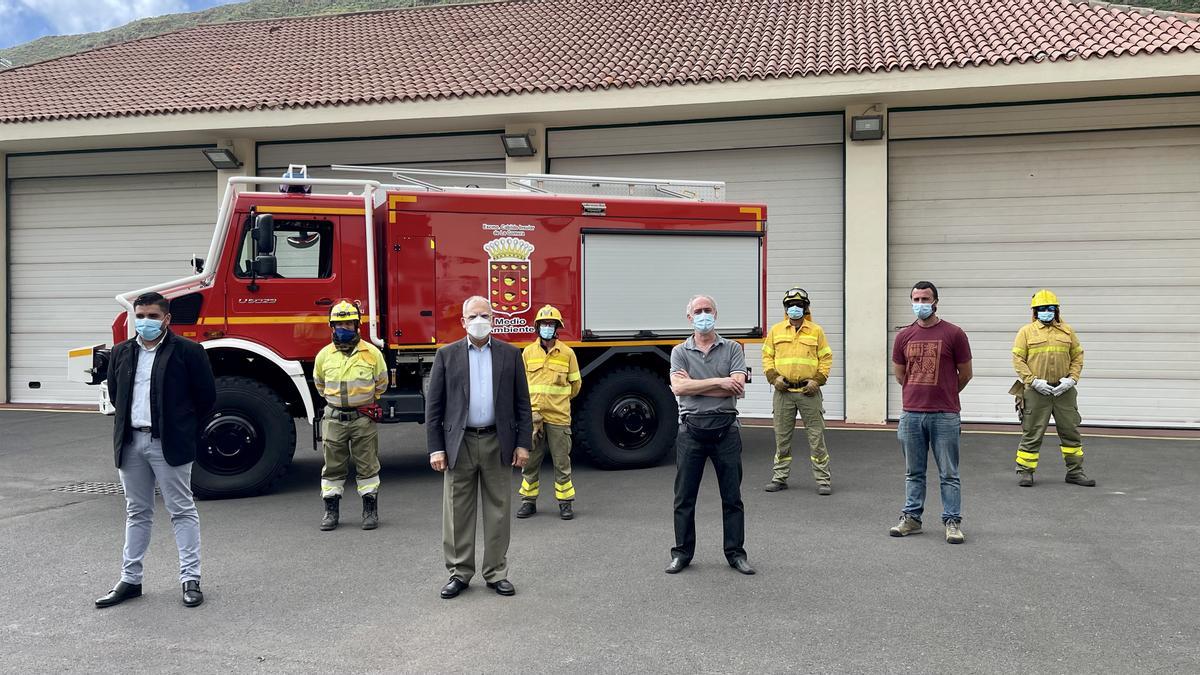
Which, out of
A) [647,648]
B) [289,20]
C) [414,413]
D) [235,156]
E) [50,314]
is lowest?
[647,648]

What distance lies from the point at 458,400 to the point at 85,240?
42.6 feet

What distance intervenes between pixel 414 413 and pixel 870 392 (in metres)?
Result: 7.01

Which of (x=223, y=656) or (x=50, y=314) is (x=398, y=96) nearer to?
(x=50, y=314)

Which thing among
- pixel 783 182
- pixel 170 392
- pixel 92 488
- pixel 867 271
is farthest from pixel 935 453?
pixel 92 488

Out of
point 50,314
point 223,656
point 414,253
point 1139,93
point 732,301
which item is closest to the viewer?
point 223,656

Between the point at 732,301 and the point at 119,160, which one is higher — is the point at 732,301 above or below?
below

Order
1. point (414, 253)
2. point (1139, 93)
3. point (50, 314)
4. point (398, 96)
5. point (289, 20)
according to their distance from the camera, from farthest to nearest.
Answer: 1. point (289, 20)
2. point (50, 314)
3. point (398, 96)
4. point (1139, 93)
5. point (414, 253)

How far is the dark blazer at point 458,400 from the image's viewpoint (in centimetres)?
483

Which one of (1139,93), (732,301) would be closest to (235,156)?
(732,301)

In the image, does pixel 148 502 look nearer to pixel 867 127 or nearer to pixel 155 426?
pixel 155 426

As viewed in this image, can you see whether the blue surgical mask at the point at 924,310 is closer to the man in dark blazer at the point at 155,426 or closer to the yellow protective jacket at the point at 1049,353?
the yellow protective jacket at the point at 1049,353

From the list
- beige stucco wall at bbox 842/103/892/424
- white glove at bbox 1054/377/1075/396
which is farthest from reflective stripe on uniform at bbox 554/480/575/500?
beige stucco wall at bbox 842/103/892/424

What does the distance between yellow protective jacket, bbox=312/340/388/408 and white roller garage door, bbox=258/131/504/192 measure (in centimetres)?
702

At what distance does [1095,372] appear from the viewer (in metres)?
11.8
